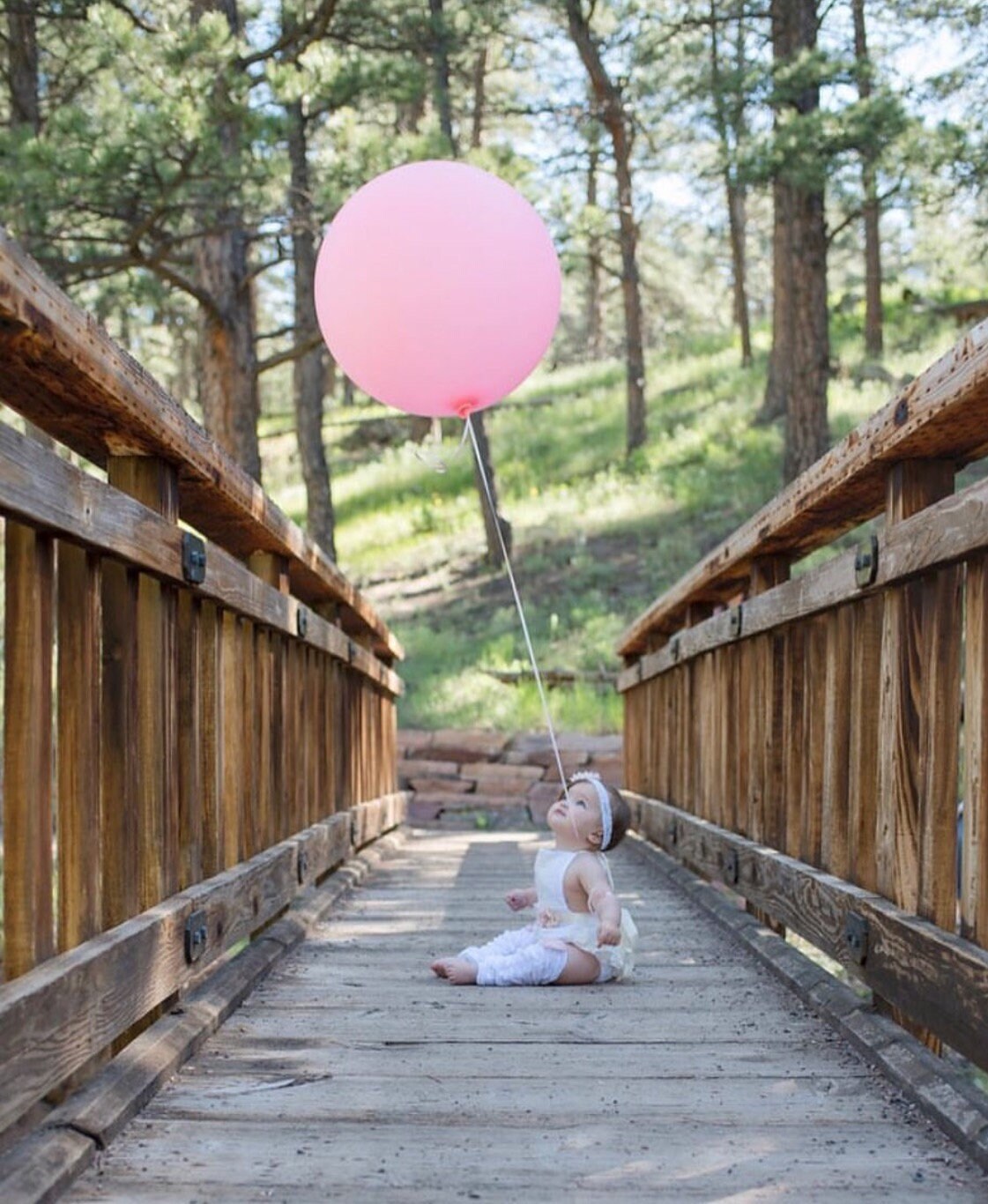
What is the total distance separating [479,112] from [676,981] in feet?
63.4

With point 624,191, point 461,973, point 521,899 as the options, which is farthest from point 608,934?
point 624,191

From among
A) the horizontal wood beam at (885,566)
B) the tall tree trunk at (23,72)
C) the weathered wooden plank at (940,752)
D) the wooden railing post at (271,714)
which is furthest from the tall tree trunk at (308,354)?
the weathered wooden plank at (940,752)

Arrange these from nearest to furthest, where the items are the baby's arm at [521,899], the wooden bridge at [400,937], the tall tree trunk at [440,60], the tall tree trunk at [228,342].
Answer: the wooden bridge at [400,937]
the baby's arm at [521,899]
the tall tree trunk at [228,342]
the tall tree trunk at [440,60]

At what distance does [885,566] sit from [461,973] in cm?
158

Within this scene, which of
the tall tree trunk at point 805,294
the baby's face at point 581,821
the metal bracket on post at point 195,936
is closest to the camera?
the metal bracket on post at point 195,936

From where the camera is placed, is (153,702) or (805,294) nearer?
(153,702)

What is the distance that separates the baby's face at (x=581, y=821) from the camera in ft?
13.6

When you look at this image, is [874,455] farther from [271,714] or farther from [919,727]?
[271,714]

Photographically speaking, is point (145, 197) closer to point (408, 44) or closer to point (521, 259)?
point (408, 44)

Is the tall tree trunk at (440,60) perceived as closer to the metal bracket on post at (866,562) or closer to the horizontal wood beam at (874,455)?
the horizontal wood beam at (874,455)

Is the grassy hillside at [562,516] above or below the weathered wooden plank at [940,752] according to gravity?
above

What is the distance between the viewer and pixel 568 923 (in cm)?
399

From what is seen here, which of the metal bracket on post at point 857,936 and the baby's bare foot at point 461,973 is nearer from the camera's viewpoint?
the metal bracket on post at point 857,936

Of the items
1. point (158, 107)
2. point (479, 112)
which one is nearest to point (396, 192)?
point (158, 107)
